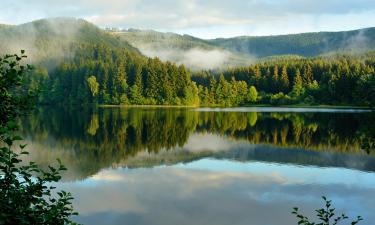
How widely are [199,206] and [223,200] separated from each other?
5.23ft

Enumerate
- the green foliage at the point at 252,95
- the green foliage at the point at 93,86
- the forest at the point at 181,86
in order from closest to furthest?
the forest at the point at 181,86 → the green foliage at the point at 93,86 → the green foliage at the point at 252,95

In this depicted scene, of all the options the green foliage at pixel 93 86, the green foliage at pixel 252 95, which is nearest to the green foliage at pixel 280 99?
the green foliage at pixel 252 95

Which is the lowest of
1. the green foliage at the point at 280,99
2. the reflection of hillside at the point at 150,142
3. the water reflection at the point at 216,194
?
the green foliage at the point at 280,99

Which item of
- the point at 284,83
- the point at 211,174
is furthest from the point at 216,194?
the point at 284,83

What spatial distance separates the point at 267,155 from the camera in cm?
3528

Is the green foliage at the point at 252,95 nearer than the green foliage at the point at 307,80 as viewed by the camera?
No

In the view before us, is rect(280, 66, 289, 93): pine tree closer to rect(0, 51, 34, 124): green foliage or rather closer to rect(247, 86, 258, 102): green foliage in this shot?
rect(247, 86, 258, 102): green foliage

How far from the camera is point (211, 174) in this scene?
27.3 meters

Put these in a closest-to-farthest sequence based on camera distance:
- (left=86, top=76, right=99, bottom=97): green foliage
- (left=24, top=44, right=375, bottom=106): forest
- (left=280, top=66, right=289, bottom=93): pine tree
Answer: (left=24, top=44, right=375, bottom=106): forest
(left=86, top=76, right=99, bottom=97): green foliage
(left=280, top=66, right=289, bottom=93): pine tree

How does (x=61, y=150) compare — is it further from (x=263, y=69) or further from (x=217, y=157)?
(x=263, y=69)

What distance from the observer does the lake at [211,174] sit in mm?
18375

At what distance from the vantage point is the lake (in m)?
18.4

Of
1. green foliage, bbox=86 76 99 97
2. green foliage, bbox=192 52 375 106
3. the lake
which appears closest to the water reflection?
the lake

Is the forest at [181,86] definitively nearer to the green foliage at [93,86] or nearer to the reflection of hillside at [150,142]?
the green foliage at [93,86]
